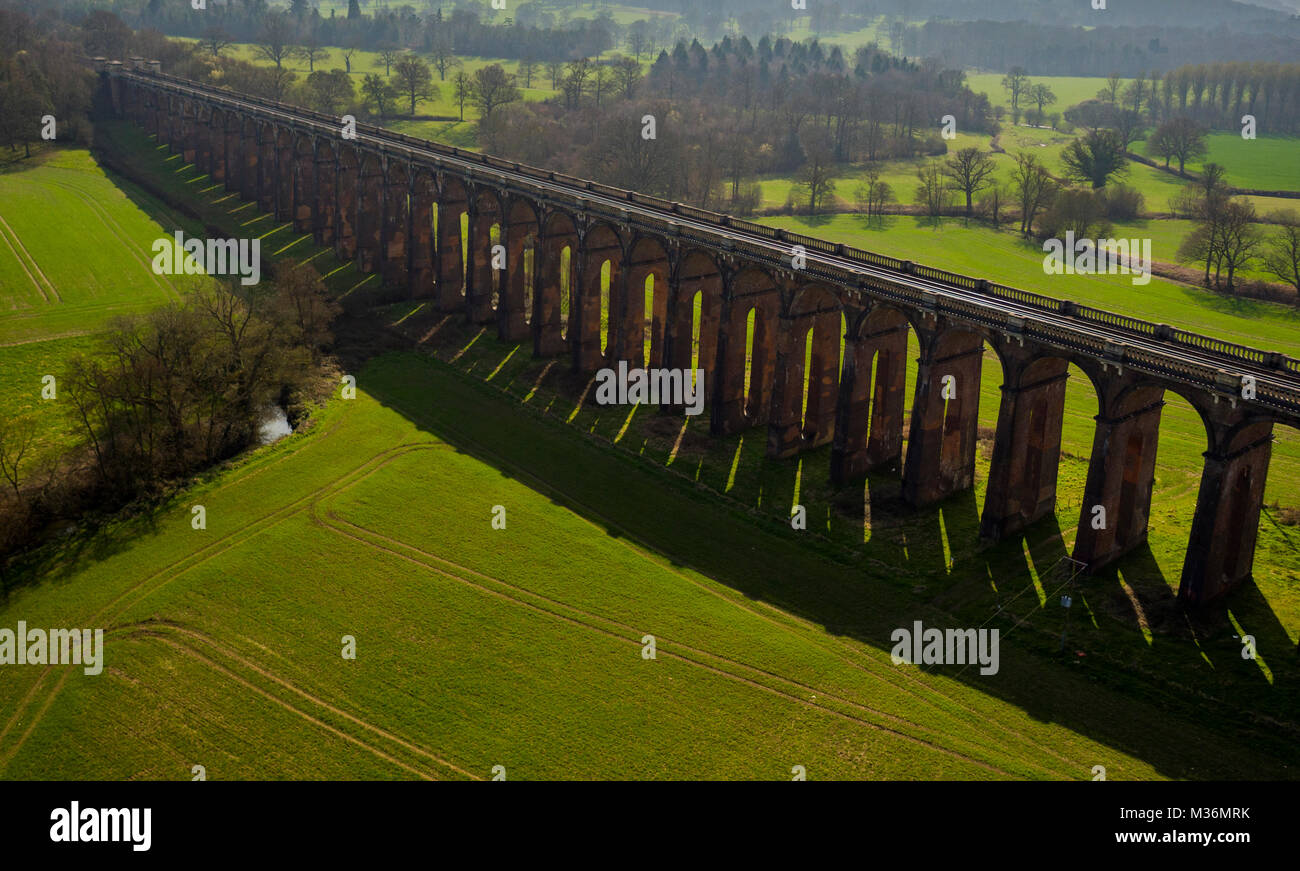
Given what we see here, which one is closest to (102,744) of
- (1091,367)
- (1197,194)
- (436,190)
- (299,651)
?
(299,651)

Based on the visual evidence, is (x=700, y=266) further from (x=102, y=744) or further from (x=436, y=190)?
(x=102, y=744)

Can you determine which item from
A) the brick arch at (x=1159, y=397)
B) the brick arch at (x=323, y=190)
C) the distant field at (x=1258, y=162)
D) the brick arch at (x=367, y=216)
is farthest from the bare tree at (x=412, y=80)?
the brick arch at (x=1159, y=397)

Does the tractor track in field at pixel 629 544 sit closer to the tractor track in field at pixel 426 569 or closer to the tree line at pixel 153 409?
the tractor track in field at pixel 426 569

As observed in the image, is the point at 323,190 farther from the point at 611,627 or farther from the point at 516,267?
the point at 611,627

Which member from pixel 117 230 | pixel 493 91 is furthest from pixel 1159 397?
pixel 493 91

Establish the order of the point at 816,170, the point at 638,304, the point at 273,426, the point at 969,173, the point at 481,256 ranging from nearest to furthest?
the point at 273,426 → the point at 638,304 → the point at 481,256 → the point at 969,173 → the point at 816,170

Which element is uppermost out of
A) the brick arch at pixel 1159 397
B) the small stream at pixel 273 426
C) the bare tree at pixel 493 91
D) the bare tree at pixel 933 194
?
the bare tree at pixel 493 91

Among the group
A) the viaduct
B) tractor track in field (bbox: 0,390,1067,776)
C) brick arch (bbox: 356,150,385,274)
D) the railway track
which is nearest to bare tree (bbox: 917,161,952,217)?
the viaduct
